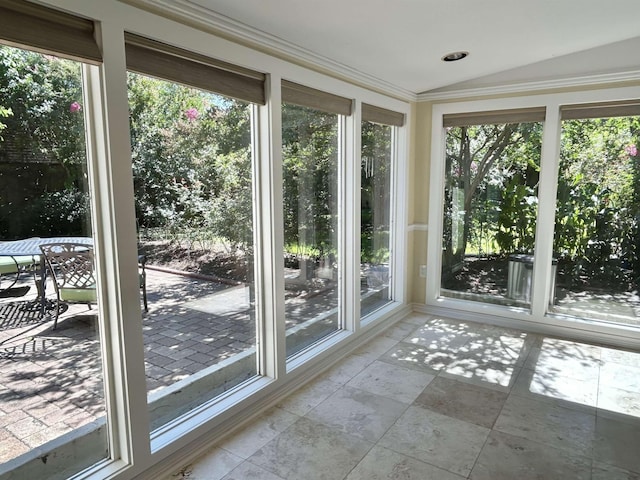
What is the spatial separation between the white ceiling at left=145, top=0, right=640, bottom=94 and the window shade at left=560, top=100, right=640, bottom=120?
0.25 meters

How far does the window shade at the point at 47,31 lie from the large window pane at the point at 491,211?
337 cm

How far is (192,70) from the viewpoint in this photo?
2059 millimetres

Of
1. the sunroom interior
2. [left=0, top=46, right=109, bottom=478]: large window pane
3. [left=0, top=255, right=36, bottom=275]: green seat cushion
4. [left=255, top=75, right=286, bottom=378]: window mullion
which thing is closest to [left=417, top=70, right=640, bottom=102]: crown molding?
the sunroom interior

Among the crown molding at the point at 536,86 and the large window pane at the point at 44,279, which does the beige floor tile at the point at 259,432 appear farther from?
the crown molding at the point at 536,86

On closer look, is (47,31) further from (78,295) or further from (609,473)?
(609,473)

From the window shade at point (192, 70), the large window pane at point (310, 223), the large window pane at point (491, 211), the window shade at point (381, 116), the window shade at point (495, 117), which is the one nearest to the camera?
the window shade at point (192, 70)

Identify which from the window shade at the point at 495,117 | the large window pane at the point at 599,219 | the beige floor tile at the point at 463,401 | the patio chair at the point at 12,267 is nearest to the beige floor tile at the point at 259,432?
the beige floor tile at the point at 463,401

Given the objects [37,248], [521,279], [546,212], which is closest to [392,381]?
[521,279]

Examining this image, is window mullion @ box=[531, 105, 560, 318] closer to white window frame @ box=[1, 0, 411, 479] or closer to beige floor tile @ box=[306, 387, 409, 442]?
white window frame @ box=[1, 0, 411, 479]

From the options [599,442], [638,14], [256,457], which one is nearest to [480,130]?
[638,14]

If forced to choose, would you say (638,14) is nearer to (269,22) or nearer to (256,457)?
(269,22)

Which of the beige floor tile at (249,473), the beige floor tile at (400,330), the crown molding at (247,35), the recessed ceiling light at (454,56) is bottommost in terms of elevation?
the beige floor tile at (249,473)

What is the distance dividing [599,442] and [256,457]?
1803 mm

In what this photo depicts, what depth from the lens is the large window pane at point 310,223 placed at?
112 inches
